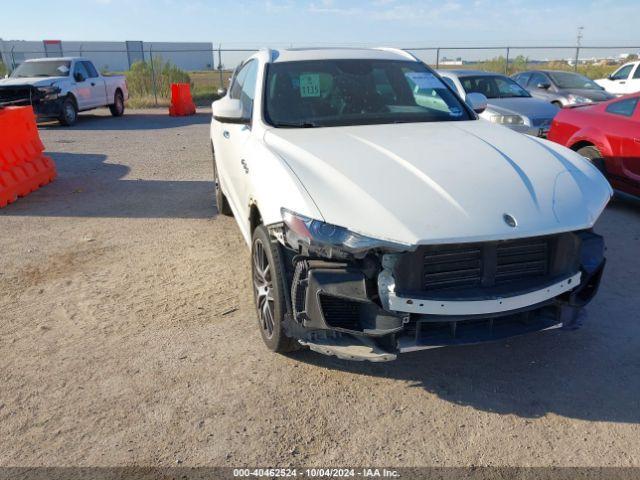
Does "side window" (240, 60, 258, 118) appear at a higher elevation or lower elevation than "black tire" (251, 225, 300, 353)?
higher

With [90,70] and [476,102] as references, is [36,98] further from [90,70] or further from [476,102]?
[476,102]

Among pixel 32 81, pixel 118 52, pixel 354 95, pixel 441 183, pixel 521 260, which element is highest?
pixel 118 52

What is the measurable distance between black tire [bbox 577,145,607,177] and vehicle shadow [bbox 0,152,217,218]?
4.55 metres

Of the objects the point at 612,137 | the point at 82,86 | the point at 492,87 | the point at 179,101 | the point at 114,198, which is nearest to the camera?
the point at 612,137

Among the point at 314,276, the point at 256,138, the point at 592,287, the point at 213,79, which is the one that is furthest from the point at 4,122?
the point at 213,79

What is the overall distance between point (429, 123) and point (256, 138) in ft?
4.41

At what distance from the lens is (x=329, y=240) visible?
276 cm

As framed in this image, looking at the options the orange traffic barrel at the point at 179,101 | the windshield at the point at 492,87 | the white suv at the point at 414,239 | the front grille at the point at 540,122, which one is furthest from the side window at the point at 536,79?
the white suv at the point at 414,239

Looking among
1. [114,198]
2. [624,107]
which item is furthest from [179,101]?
[624,107]

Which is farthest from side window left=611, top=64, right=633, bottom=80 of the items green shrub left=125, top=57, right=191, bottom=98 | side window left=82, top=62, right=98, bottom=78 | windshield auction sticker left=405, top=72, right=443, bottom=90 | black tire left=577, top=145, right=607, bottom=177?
green shrub left=125, top=57, right=191, bottom=98

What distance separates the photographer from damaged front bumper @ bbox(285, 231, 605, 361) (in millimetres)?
2768

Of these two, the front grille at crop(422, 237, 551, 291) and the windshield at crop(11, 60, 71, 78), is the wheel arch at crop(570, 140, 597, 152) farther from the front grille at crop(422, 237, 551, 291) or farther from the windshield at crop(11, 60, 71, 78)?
the windshield at crop(11, 60, 71, 78)

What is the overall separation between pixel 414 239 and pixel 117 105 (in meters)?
17.5

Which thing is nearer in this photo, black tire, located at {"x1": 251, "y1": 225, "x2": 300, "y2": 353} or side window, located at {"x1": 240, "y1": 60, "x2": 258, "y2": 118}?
black tire, located at {"x1": 251, "y1": 225, "x2": 300, "y2": 353}
